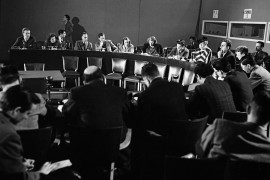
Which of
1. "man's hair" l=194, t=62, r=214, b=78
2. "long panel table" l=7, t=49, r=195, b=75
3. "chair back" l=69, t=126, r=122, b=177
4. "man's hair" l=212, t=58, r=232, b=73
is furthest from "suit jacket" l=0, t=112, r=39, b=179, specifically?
"long panel table" l=7, t=49, r=195, b=75

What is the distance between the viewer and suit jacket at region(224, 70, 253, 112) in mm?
3844

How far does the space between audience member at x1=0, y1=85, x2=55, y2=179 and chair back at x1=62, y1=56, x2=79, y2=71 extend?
5.69 m

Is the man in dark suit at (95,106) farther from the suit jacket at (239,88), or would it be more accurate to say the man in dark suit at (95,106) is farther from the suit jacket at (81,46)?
the suit jacket at (81,46)

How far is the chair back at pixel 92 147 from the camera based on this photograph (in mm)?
2676

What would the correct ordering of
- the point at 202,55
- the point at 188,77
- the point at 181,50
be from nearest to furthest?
the point at 188,77 < the point at 202,55 < the point at 181,50

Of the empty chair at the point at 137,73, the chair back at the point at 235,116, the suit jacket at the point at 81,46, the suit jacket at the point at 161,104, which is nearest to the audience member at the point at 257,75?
the chair back at the point at 235,116

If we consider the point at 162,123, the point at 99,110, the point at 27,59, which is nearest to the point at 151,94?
the point at 162,123

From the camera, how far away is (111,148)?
9.11 ft

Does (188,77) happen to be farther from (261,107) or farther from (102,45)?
(261,107)

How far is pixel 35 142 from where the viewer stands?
8.32 feet

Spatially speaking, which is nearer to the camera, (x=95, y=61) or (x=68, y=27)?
(x=95, y=61)

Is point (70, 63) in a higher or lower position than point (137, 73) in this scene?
higher

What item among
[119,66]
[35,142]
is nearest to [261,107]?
[35,142]

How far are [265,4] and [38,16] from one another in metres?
6.46
